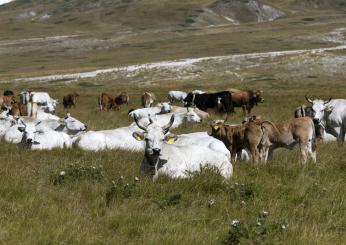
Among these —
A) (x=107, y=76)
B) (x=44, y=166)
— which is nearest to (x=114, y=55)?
(x=107, y=76)

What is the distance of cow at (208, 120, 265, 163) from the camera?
12.9m

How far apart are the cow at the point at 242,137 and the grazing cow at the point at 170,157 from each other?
196 cm

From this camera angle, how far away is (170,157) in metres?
10.3

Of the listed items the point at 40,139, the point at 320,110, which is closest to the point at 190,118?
the point at 320,110

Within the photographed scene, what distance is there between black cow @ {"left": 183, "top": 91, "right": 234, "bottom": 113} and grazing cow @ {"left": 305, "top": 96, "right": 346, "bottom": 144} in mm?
11027

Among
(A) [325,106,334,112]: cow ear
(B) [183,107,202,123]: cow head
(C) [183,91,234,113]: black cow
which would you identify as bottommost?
(C) [183,91,234,113]: black cow

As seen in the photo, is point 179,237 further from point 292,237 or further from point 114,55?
point 114,55

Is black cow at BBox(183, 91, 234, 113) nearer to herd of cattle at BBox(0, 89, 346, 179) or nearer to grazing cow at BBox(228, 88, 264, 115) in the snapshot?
grazing cow at BBox(228, 88, 264, 115)

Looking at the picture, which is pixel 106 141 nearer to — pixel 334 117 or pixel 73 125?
pixel 73 125

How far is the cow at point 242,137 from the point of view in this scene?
1288cm

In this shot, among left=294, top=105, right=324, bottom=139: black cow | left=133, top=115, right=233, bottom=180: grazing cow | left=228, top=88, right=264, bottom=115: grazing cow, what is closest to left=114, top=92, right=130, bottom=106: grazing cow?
left=228, top=88, right=264, bottom=115: grazing cow

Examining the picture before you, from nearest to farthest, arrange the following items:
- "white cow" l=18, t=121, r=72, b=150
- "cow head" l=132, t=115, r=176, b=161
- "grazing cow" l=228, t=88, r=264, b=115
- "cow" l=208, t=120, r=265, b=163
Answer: "cow head" l=132, t=115, r=176, b=161
"cow" l=208, t=120, r=265, b=163
"white cow" l=18, t=121, r=72, b=150
"grazing cow" l=228, t=88, r=264, b=115

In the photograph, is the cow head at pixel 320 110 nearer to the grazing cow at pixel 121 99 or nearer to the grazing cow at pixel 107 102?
the grazing cow at pixel 107 102

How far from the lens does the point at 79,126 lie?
19484 mm
